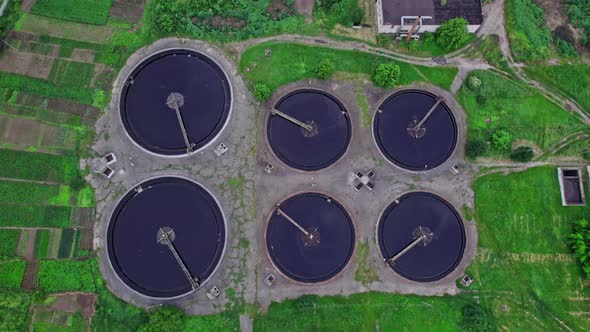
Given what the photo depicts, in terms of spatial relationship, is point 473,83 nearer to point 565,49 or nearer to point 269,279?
point 565,49

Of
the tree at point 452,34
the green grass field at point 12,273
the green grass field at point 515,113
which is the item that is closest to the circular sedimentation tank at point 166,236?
the green grass field at point 12,273

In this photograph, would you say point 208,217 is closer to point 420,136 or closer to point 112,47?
point 112,47

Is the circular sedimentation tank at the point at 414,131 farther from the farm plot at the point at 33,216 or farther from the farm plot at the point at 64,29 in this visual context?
the farm plot at the point at 33,216

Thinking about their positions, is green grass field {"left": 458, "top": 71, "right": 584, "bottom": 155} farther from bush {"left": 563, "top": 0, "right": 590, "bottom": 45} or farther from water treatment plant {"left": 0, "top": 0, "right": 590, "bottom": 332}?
bush {"left": 563, "top": 0, "right": 590, "bottom": 45}

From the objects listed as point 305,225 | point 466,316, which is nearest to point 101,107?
point 305,225

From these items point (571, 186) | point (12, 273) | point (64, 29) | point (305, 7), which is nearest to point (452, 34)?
point (305, 7)

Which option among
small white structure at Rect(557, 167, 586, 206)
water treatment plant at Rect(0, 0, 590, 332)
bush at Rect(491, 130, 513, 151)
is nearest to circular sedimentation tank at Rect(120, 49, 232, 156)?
water treatment plant at Rect(0, 0, 590, 332)
